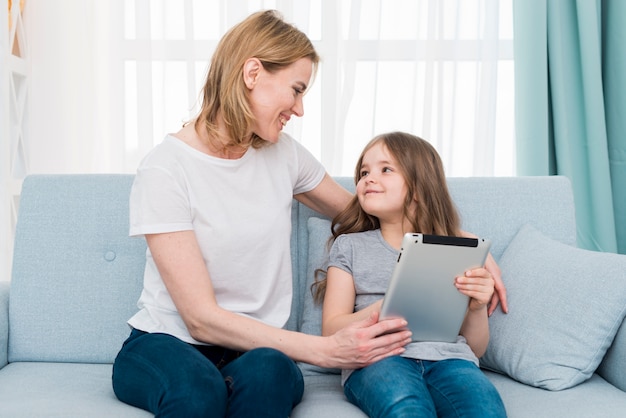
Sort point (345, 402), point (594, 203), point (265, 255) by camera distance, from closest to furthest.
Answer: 1. point (345, 402)
2. point (265, 255)
3. point (594, 203)

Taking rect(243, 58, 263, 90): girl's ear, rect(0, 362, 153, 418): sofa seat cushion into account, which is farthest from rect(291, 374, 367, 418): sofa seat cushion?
rect(243, 58, 263, 90): girl's ear

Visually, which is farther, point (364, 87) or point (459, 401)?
point (364, 87)

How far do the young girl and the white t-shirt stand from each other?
14 cm

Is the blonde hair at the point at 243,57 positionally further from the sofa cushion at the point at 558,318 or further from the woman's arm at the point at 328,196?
the sofa cushion at the point at 558,318

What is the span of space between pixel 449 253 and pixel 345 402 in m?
0.37

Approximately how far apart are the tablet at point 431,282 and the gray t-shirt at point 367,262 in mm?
87

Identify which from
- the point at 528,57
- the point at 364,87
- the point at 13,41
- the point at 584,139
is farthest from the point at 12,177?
the point at 584,139

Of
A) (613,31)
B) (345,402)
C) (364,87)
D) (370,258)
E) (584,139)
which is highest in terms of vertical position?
(613,31)

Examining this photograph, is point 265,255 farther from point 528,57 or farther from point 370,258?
point 528,57

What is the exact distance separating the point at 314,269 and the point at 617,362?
696mm

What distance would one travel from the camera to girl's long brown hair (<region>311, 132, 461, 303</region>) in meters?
1.68

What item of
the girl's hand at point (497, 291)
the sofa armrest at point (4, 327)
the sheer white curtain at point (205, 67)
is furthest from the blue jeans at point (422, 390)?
the sheer white curtain at point (205, 67)

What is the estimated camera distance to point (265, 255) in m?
1.60

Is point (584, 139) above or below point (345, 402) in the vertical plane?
above
